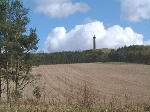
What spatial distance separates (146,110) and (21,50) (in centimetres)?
1433

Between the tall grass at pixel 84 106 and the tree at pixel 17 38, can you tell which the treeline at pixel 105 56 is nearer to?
the tree at pixel 17 38

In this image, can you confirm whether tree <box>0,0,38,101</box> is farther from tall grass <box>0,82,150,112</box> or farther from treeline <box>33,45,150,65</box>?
treeline <box>33,45,150,65</box>

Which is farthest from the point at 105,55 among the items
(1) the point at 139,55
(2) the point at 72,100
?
(2) the point at 72,100

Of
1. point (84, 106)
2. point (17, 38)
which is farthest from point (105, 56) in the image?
point (84, 106)

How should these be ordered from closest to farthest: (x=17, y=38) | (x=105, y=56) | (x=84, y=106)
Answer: (x=84, y=106)
(x=17, y=38)
(x=105, y=56)

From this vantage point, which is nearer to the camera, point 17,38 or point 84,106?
point 84,106

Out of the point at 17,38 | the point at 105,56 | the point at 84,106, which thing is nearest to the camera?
the point at 84,106

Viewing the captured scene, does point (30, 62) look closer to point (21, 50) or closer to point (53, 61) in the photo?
point (21, 50)

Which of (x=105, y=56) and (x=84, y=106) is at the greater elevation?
(x=105, y=56)

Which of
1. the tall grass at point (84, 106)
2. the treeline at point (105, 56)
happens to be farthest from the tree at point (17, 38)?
the treeline at point (105, 56)

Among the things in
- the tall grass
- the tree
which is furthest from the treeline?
the tall grass

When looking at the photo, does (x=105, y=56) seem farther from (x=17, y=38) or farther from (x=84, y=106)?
(x=84, y=106)

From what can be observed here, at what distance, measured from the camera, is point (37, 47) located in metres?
18.8

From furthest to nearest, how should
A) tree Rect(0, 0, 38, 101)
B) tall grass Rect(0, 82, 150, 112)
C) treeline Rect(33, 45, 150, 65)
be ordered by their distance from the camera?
treeline Rect(33, 45, 150, 65) → tree Rect(0, 0, 38, 101) → tall grass Rect(0, 82, 150, 112)
